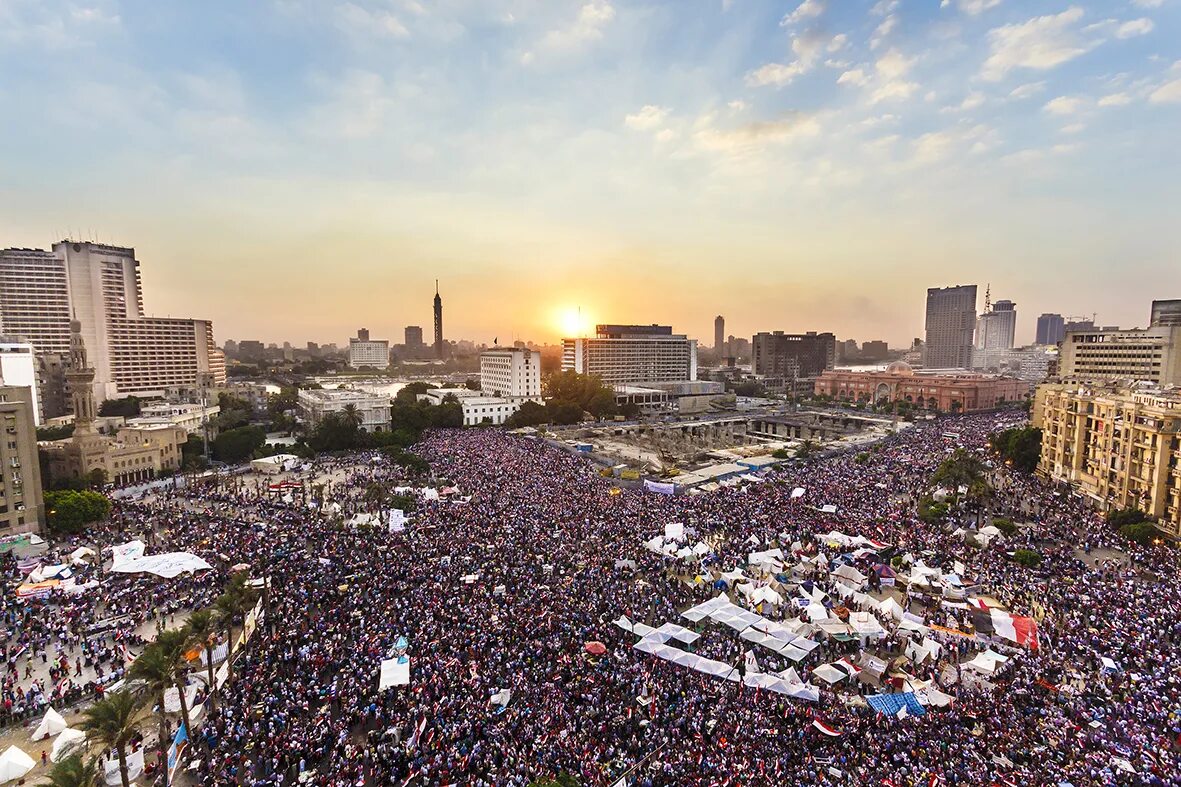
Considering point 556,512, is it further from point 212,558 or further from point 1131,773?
point 1131,773

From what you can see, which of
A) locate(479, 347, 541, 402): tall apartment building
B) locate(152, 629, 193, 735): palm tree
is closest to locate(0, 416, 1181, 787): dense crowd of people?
locate(152, 629, 193, 735): palm tree

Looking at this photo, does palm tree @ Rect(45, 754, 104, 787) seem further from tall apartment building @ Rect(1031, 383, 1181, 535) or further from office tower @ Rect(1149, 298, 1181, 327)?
office tower @ Rect(1149, 298, 1181, 327)

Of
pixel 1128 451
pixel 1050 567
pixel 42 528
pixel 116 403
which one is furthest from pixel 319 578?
pixel 116 403

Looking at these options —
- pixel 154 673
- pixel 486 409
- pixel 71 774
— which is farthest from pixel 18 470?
pixel 486 409

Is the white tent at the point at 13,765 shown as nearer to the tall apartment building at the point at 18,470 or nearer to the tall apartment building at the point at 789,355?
the tall apartment building at the point at 18,470

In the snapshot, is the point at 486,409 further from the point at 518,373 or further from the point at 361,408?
the point at 361,408
